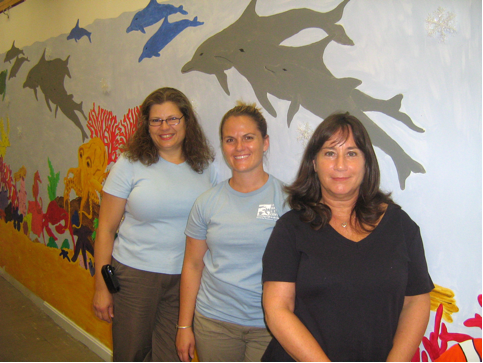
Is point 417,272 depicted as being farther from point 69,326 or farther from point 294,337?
point 69,326

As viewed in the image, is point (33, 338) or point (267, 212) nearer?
point (267, 212)

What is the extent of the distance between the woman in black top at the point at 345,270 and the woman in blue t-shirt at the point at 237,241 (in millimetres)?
193

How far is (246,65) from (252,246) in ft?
2.85

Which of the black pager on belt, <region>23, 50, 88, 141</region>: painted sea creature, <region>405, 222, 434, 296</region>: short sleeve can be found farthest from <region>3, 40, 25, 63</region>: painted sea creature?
<region>405, 222, 434, 296</region>: short sleeve

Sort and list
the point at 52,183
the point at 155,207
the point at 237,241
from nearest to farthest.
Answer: the point at 237,241 < the point at 155,207 < the point at 52,183

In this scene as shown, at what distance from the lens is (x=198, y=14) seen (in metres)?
1.91

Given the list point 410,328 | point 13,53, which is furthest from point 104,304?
point 13,53

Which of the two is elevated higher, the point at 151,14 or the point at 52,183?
the point at 151,14

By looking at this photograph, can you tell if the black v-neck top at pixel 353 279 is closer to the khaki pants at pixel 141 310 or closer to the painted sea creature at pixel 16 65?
the khaki pants at pixel 141 310

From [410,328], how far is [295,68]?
1.05m

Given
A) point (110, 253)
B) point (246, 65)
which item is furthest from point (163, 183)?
point (246, 65)

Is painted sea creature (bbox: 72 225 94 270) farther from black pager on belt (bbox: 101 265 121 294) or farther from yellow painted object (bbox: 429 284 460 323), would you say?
yellow painted object (bbox: 429 284 460 323)

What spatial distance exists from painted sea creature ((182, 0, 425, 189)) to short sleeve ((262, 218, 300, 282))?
48 cm

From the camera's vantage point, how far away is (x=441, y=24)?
1.16 m
